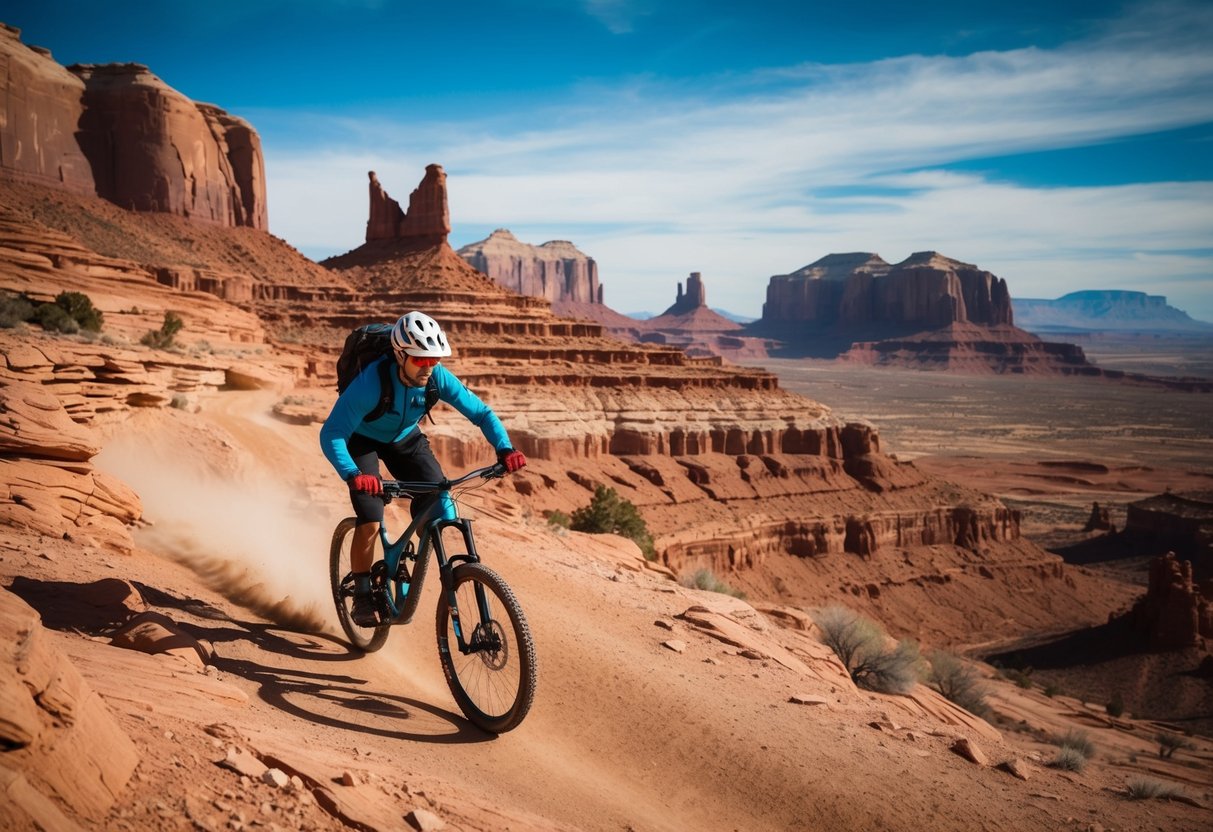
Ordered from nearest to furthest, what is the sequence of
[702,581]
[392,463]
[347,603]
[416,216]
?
[392,463]
[347,603]
[702,581]
[416,216]

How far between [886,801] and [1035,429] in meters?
128

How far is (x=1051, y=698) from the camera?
29000mm

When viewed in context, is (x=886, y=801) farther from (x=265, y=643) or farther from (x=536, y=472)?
(x=536, y=472)

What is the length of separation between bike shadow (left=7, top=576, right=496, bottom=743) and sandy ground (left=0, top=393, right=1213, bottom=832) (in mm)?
24

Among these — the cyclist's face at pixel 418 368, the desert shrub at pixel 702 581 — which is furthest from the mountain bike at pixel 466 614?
the desert shrub at pixel 702 581

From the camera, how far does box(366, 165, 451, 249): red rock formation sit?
76188mm

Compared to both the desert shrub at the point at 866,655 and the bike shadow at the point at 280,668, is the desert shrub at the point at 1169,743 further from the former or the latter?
the bike shadow at the point at 280,668

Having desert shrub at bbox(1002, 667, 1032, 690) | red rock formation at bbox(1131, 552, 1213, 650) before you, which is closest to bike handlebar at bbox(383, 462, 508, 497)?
desert shrub at bbox(1002, 667, 1032, 690)

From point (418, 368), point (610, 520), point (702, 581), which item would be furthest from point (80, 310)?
point (418, 368)

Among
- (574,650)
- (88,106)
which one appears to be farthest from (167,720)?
(88,106)

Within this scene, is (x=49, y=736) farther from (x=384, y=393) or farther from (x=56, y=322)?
(x=56, y=322)

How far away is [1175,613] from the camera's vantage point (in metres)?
33.9

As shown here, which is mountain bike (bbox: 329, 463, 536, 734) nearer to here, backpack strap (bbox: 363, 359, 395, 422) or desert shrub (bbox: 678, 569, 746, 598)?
backpack strap (bbox: 363, 359, 395, 422)

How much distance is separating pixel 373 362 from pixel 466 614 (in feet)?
6.38
